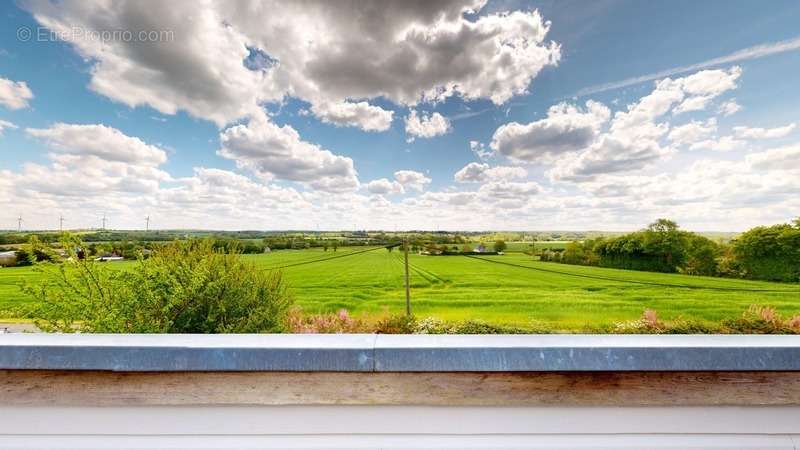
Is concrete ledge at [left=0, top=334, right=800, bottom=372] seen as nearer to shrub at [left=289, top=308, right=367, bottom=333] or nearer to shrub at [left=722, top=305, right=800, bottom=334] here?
shrub at [left=289, top=308, right=367, bottom=333]

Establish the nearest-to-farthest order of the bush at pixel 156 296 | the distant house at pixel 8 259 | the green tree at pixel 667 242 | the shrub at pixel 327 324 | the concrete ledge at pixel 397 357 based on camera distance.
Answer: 1. the concrete ledge at pixel 397 357
2. the bush at pixel 156 296
3. the shrub at pixel 327 324
4. the distant house at pixel 8 259
5. the green tree at pixel 667 242

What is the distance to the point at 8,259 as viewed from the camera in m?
5.23

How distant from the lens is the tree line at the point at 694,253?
5773mm

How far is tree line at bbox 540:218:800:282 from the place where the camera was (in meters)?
5.77

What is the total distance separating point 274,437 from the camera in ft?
2.33

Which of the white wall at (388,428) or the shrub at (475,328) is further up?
the white wall at (388,428)

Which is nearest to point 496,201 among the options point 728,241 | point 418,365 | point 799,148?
point 728,241

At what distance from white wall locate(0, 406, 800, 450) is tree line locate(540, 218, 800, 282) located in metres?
7.14

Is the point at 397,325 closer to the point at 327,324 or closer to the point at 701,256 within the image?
the point at 327,324

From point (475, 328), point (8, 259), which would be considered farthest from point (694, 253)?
point (8, 259)

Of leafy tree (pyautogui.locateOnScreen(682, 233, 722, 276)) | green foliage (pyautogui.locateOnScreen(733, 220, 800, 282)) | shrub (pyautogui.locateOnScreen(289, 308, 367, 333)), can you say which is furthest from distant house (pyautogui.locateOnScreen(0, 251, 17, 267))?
green foliage (pyautogui.locateOnScreen(733, 220, 800, 282))

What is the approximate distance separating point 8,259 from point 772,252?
11.3 meters

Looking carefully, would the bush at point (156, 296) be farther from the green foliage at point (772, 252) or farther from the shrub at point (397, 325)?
the green foliage at point (772, 252)

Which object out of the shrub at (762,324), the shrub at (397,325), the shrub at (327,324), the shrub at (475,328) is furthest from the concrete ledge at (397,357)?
the shrub at (762,324)
